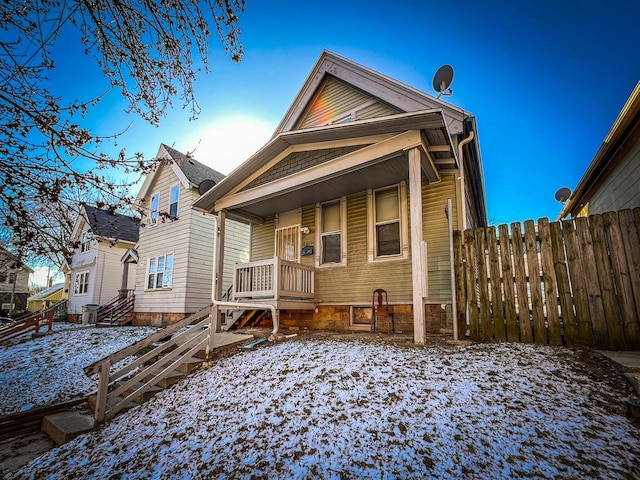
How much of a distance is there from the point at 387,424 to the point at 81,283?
22775 mm

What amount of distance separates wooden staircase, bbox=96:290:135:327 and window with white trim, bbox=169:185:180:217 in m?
4.92

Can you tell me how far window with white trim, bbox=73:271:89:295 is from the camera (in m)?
19.1

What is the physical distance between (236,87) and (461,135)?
5.30m

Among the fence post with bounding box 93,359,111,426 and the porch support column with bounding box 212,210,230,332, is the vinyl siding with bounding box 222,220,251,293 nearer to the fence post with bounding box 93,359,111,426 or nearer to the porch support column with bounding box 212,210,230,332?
the porch support column with bounding box 212,210,230,332

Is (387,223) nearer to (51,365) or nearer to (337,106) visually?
(337,106)

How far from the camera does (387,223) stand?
805cm

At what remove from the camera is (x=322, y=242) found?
9023 mm

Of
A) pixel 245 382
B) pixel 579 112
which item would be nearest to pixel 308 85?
pixel 245 382

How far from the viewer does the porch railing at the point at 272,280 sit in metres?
7.46

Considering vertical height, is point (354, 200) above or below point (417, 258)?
above

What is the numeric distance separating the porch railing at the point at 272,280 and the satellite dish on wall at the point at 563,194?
10712 millimetres

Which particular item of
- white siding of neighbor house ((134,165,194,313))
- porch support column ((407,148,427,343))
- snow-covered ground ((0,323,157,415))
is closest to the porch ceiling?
porch support column ((407,148,427,343))

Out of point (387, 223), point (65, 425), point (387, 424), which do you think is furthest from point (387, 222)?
point (65, 425)

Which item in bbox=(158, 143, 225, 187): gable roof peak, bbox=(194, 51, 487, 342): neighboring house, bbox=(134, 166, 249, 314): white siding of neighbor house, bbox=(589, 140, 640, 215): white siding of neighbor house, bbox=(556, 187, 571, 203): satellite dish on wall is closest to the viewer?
bbox=(589, 140, 640, 215): white siding of neighbor house
